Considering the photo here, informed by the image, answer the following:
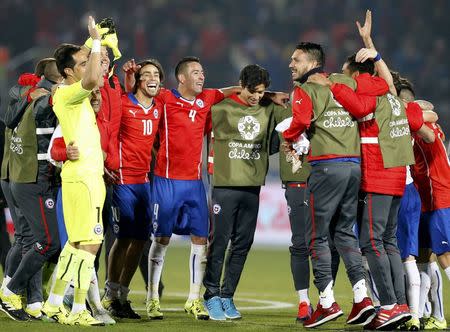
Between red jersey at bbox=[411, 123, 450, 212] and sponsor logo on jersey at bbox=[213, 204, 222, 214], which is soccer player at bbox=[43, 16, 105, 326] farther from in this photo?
red jersey at bbox=[411, 123, 450, 212]

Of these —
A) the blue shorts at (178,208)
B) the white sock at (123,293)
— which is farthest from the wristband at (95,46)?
the white sock at (123,293)

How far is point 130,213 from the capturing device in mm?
9961

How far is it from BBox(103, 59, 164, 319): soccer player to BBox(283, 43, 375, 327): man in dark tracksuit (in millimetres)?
→ 1823

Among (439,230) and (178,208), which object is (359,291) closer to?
(439,230)

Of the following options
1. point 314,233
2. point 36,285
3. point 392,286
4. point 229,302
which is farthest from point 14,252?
point 392,286

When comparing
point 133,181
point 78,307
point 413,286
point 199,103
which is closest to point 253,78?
point 199,103

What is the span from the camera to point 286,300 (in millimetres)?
11992

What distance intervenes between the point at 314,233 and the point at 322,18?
21.1 meters

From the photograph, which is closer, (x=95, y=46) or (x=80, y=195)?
(x=95, y=46)

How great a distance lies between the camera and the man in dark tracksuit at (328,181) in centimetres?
866

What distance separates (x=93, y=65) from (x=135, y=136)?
6.68ft

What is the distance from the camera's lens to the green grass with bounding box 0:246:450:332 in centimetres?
882

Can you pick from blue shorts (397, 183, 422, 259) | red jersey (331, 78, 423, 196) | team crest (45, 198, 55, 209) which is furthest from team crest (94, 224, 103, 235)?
blue shorts (397, 183, 422, 259)

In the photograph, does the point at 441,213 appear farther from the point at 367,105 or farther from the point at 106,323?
the point at 106,323
